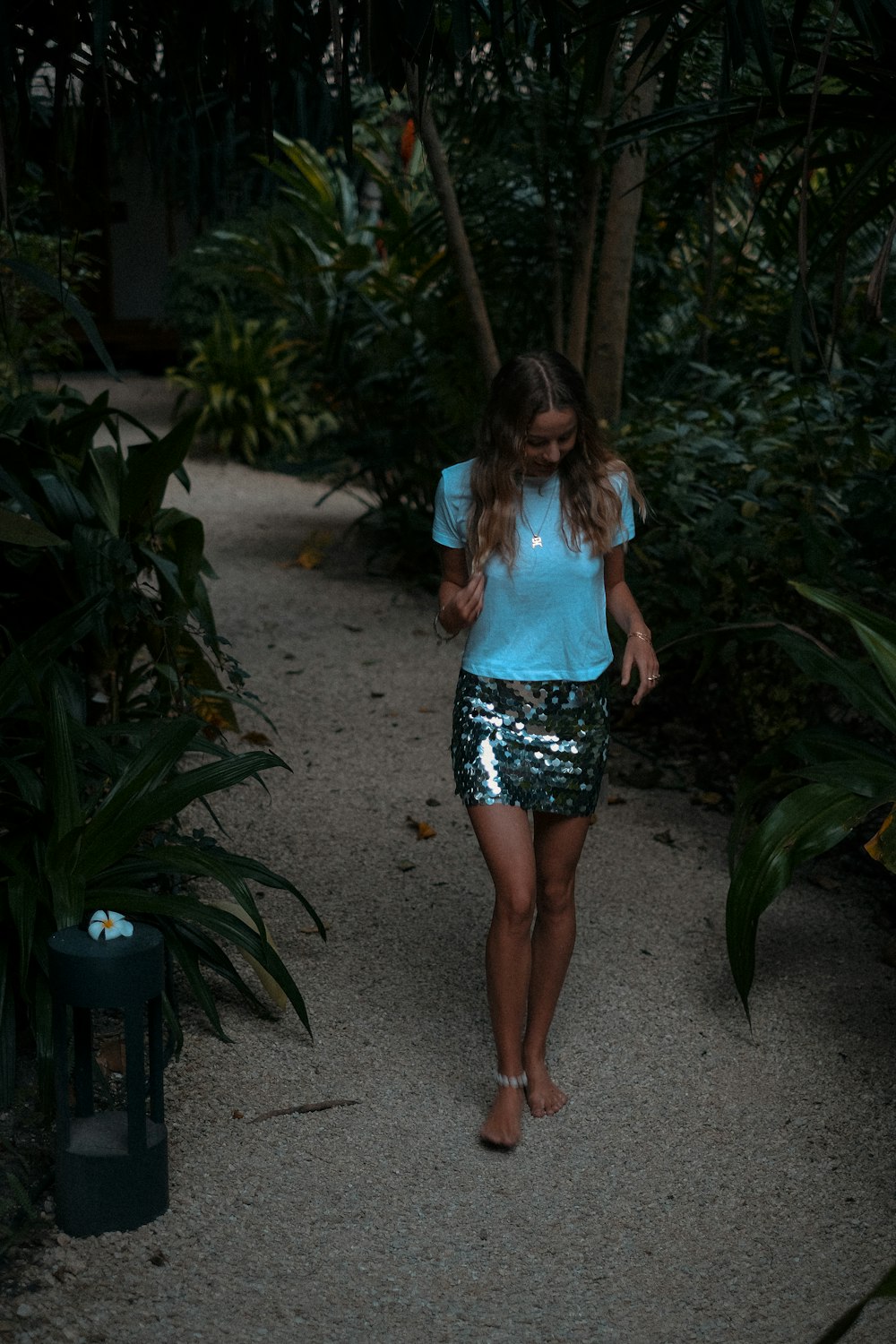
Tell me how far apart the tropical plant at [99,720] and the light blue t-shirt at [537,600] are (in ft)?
2.01

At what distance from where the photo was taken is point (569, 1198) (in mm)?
2477

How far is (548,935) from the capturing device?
8.90 feet

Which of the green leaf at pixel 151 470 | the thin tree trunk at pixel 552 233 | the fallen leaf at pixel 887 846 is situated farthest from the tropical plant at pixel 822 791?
the thin tree trunk at pixel 552 233

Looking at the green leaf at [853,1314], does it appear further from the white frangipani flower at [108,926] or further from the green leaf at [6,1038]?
the green leaf at [6,1038]

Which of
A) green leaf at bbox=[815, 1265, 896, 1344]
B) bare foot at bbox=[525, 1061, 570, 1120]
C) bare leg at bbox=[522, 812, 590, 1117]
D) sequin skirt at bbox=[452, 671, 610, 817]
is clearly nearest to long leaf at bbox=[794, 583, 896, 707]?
sequin skirt at bbox=[452, 671, 610, 817]

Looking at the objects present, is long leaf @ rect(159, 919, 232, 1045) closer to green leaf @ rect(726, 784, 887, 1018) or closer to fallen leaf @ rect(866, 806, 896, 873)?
green leaf @ rect(726, 784, 887, 1018)

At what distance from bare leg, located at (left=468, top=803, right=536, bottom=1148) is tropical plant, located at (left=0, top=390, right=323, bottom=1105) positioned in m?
0.43

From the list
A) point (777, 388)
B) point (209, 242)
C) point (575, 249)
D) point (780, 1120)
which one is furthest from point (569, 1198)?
point (209, 242)

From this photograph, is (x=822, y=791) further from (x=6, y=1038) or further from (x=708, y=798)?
(x=6, y=1038)

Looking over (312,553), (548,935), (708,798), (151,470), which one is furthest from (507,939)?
(312,553)

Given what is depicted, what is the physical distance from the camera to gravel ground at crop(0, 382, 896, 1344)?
2174 mm

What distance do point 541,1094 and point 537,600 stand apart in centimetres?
100

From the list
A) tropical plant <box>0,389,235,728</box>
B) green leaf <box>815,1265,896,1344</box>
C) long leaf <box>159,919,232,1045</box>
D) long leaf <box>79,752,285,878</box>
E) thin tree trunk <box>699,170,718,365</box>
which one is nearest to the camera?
green leaf <box>815,1265,896,1344</box>

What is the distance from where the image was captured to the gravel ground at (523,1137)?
217 centimetres
